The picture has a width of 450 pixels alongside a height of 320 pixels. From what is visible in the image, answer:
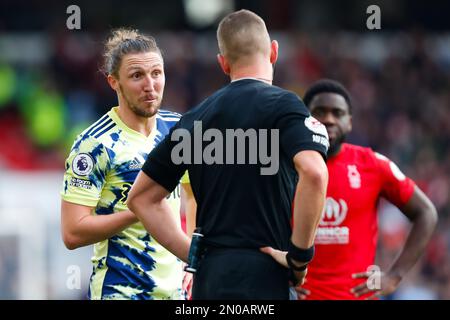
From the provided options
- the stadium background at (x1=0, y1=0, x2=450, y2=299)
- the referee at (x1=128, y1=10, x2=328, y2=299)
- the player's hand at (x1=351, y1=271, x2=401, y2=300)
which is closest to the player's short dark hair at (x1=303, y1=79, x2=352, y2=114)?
the player's hand at (x1=351, y1=271, x2=401, y2=300)

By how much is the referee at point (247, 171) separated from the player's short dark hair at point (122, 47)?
106 cm

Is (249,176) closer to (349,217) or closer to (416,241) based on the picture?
(349,217)

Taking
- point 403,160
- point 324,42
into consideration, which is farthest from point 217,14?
point 403,160

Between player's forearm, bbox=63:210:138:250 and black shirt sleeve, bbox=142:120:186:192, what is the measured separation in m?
0.62

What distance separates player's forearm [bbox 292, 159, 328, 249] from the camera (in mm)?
4652

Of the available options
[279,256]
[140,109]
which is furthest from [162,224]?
[140,109]

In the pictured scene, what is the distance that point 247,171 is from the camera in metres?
4.89

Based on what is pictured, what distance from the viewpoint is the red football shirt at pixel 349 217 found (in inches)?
263

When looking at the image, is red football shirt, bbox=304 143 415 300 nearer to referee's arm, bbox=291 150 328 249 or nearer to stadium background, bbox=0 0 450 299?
referee's arm, bbox=291 150 328 249

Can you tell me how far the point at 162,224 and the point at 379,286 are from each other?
205cm

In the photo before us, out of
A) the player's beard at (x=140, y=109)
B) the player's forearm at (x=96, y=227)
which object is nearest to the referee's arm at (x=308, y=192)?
the player's forearm at (x=96, y=227)

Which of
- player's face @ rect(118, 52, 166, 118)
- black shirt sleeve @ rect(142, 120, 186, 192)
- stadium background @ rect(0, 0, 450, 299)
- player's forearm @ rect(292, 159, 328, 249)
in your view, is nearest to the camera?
player's forearm @ rect(292, 159, 328, 249)
